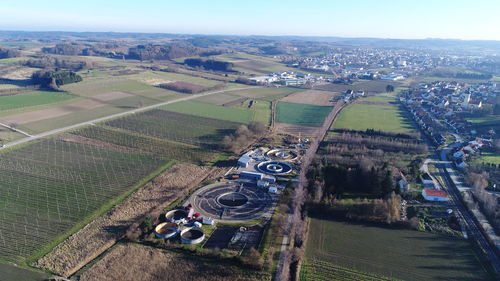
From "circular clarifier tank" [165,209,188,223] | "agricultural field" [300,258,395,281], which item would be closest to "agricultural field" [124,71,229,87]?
"circular clarifier tank" [165,209,188,223]

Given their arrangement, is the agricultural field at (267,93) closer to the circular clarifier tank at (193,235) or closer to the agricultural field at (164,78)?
the agricultural field at (164,78)

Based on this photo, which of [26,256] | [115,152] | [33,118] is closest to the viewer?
[26,256]

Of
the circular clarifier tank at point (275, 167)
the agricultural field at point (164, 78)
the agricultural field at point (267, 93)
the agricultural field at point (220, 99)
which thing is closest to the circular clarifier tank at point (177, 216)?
the circular clarifier tank at point (275, 167)

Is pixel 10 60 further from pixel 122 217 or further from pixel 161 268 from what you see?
pixel 161 268

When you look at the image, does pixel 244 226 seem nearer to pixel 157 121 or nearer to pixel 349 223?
pixel 349 223

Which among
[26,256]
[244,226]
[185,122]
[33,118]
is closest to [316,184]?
[244,226]

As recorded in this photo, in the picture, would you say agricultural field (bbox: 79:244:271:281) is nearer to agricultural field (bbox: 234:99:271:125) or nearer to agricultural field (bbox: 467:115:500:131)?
agricultural field (bbox: 234:99:271:125)
